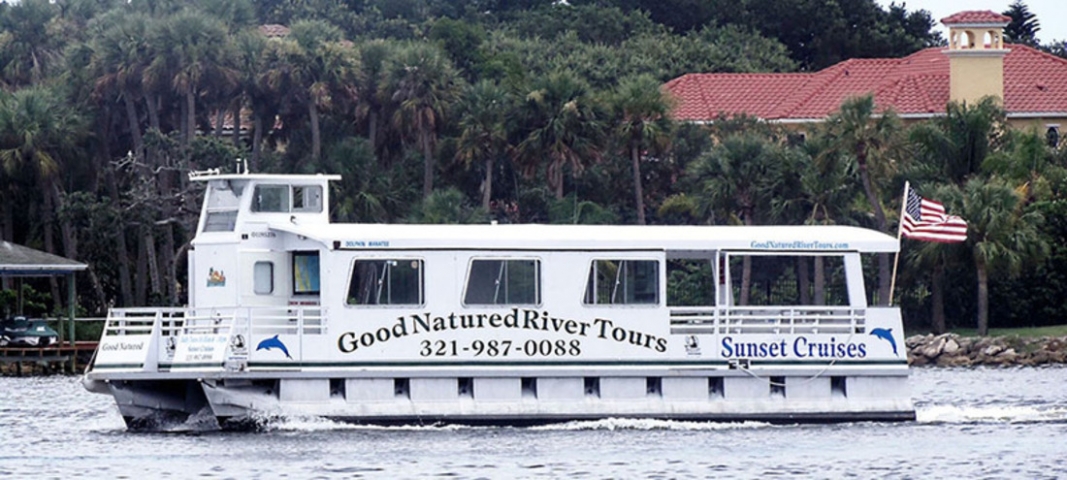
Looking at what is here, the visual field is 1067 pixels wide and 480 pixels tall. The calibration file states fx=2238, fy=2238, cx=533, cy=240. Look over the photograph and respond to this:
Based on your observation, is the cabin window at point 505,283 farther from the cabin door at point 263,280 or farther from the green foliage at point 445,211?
the green foliage at point 445,211

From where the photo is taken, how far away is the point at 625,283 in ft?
112

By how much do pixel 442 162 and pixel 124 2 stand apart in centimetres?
1562

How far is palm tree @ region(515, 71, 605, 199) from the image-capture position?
231 feet

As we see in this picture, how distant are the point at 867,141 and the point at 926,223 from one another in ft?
88.9

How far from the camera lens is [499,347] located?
33594 mm

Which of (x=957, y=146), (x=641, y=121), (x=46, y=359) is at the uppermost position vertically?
(x=641, y=121)

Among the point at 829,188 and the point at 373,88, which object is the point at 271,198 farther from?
the point at 373,88

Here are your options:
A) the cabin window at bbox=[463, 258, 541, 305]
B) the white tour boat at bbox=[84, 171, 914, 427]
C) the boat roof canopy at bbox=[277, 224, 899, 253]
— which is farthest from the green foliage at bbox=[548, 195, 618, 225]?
the cabin window at bbox=[463, 258, 541, 305]

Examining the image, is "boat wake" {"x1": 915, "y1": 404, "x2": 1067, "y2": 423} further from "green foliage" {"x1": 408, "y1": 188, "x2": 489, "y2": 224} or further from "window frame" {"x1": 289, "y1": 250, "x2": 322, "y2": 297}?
"green foliage" {"x1": 408, "y1": 188, "x2": 489, "y2": 224}

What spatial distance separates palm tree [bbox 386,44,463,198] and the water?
3530cm

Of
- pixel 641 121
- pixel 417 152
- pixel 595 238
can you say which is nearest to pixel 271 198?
pixel 595 238

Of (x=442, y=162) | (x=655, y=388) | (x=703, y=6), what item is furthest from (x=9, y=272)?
(x=703, y=6)

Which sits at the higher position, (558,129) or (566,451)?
(558,129)

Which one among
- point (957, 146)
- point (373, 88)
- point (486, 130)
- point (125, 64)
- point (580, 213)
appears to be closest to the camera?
point (957, 146)
